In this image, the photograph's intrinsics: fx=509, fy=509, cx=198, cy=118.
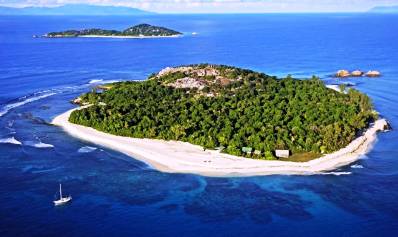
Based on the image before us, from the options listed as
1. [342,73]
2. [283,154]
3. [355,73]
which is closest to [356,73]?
[355,73]

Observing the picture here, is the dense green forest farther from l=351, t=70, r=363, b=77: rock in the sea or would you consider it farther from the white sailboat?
l=351, t=70, r=363, b=77: rock in the sea

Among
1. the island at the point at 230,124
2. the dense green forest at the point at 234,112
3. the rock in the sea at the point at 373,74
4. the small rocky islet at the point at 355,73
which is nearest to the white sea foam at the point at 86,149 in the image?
the island at the point at 230,124

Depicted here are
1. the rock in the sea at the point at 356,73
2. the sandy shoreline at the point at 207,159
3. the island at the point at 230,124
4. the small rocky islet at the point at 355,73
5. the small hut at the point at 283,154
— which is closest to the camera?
the sandy shoreline at the point at 207,159

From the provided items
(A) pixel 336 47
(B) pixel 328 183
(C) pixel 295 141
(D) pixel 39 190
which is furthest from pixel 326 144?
(A) pixel 336 47

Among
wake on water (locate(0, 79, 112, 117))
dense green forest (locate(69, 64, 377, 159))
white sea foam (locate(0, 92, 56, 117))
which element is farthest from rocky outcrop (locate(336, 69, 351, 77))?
white sea foam (locate(0, 92, 56, 117))

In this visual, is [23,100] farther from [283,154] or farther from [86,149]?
[283,154]

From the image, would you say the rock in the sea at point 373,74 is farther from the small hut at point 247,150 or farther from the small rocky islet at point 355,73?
the small hut at point 247,150
